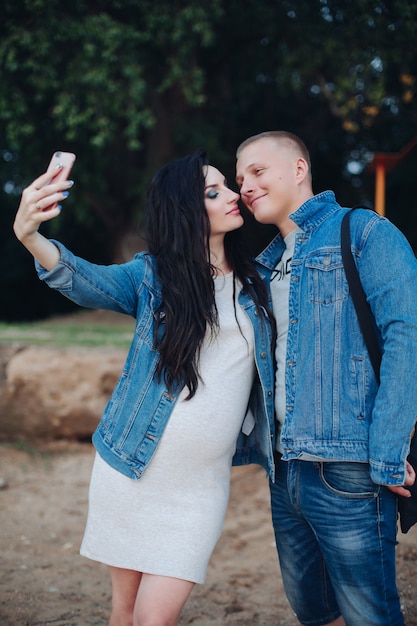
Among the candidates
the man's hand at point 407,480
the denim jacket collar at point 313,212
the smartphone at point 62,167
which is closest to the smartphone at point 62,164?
the smartphone at point 62,167

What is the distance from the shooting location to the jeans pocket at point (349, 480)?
2035mm

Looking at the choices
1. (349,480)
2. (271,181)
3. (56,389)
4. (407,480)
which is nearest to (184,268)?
(271,181)

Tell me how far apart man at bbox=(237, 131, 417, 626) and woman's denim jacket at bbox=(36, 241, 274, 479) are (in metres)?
0.10

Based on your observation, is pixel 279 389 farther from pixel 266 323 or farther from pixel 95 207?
pixel 95 207

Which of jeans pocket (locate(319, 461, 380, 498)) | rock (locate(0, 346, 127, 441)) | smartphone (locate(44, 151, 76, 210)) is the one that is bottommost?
rock (locate(0, 346, 127, 441))

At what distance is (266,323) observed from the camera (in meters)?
2.36

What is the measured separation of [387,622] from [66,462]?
13.7 feet

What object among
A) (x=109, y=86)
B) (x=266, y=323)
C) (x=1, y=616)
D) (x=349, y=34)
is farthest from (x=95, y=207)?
(x=266, y=323)

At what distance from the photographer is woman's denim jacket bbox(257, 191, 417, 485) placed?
193 cm

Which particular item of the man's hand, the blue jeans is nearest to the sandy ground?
the blue jeans

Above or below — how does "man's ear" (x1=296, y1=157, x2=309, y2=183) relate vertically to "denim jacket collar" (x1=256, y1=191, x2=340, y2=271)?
above

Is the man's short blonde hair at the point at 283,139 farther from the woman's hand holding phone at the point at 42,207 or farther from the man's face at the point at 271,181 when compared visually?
the woman's hand holding phone at the point at 42,207

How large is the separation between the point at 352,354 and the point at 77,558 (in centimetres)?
310

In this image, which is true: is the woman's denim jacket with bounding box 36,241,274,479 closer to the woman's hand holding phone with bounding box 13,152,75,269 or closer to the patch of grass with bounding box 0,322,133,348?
the woman's hand holding phone with bounding box 13,152,75,269
